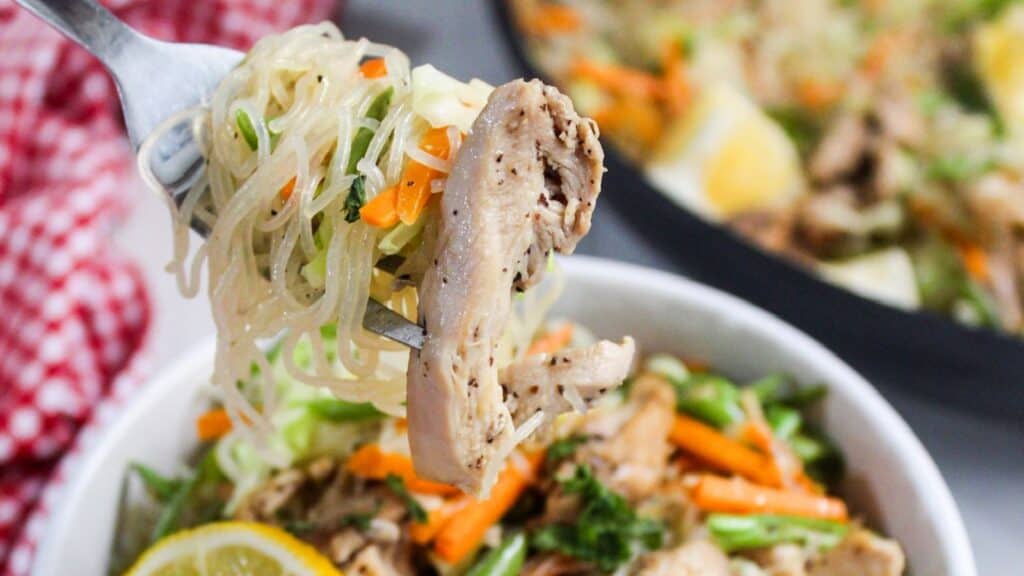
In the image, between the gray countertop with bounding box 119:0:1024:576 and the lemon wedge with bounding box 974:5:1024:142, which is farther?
the lemon wedge with bounding box 974:5:1024:142

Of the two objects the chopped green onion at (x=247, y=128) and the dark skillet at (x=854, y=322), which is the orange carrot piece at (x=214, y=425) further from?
the dark skillet at (x=854, y=322)

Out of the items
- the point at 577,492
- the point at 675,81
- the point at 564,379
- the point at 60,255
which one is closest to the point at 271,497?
the point at 577,492

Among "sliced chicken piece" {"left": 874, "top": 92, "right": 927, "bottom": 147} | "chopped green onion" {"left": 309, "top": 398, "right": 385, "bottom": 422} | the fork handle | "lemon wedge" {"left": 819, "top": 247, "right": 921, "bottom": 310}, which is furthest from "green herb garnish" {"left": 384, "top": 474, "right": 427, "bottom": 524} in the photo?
"sliced chicken piece" {"left": 874, "top": 92, "right": 927, "bottom": 147}

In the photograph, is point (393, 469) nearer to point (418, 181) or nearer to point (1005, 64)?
point (418, 181)

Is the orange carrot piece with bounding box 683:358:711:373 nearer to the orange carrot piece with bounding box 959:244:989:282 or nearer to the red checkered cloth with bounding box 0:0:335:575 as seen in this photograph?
the orange carrot piece with bounding box 959:244:989:282

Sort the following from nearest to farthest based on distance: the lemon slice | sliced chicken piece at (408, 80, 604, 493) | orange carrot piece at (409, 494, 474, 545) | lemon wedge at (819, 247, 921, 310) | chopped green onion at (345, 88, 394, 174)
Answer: sliced chicken piece at (408, 80, 604, 493)
chopped green onion at (345, 88, 394, 174)
the lemon slice
orange carrot piece at (409, 494, 474, 545)
lemon wedge at (819, 247, 921, 310)

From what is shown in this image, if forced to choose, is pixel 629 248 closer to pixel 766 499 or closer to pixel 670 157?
pixel 670 157

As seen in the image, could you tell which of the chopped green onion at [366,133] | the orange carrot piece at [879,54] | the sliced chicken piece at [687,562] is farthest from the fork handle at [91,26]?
the orange carrot piece at [879,54]
